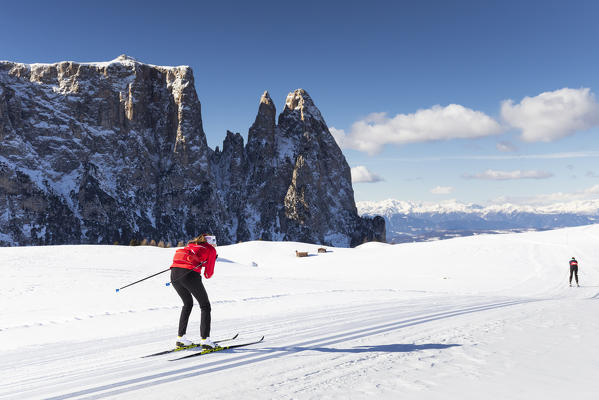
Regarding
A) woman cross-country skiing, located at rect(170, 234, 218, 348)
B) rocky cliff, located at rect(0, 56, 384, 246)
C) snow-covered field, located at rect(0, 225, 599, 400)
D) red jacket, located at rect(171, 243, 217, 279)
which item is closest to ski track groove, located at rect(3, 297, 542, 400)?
snow-covered field, located at rect(0, 225, 599, 400)

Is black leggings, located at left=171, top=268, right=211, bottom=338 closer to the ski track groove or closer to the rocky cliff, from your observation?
the ski track groove

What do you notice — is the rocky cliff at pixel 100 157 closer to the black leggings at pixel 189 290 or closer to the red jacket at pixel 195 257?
the black leggings at pixel 189 290

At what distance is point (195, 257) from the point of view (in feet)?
26.8

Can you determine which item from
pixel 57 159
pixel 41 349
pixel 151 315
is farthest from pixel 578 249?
pixel 57 159

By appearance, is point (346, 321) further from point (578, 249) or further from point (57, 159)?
point (57, 159)

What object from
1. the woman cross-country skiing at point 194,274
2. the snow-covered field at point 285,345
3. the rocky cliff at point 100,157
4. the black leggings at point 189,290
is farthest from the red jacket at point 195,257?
the rocky cliff at point 100,157

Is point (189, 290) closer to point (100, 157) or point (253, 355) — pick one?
point (253, 355)

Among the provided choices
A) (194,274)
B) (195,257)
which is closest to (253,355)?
A: (194,274)

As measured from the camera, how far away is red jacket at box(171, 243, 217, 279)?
26.7ft

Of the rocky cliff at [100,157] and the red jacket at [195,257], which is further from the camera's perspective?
the rocky cliff at [100,157]

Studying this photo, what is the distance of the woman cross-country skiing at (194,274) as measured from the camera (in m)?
8.12

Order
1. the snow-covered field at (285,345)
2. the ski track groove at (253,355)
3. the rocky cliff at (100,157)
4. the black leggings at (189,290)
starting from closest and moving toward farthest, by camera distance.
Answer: the snow-covered field at (285,345) < the ski track groove at (253,355) < the black leggings at (189,290) < the rocky cliff at (100,157)

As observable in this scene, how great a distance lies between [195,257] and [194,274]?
1.12 feet

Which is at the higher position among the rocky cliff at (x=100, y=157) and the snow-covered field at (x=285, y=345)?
the rocky cliff at (x=100, y=157)
